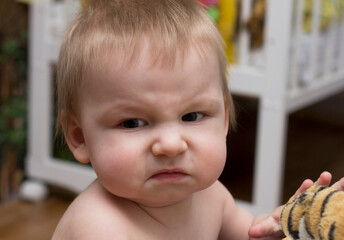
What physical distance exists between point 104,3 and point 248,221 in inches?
16.0

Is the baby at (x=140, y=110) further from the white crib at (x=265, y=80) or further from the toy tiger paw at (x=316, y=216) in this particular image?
the white crib at (x=265, y=80)

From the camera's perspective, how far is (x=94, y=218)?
731 millimetres

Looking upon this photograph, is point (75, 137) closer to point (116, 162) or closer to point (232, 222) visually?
point (116, 162)

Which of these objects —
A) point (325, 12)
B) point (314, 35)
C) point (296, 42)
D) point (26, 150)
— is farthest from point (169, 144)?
point (26, 150)

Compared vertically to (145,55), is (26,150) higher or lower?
lower

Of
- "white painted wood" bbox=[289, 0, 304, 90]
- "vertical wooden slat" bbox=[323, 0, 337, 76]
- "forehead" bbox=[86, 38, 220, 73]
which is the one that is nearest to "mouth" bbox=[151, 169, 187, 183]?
"forehead" bbox=[86, 38, 220, 73]

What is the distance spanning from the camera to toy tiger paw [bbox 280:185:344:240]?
1.98 ft

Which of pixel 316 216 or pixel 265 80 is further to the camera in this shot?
pixel 265 80

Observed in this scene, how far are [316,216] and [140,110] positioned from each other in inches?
9.0

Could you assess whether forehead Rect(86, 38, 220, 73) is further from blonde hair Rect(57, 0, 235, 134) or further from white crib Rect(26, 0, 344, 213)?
white crib Rect(26, 0, 344, 213)

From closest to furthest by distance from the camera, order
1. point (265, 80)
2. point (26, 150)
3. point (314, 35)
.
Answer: point (265, 80)
point (314, 35)
point (26, 150)

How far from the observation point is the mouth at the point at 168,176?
0.70 metres

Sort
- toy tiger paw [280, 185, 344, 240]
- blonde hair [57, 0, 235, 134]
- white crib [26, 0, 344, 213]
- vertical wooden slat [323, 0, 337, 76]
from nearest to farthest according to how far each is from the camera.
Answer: toy tiger paw [280, 185, 344, 240] → blonde hair [57, 0, 235, 134] → white crib [26, 0, 344, 213] → vertical wooden slat [323, 0, 337, 76]

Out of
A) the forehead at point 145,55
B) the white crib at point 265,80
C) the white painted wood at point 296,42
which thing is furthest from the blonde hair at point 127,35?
the white painted wood at point 296,42
